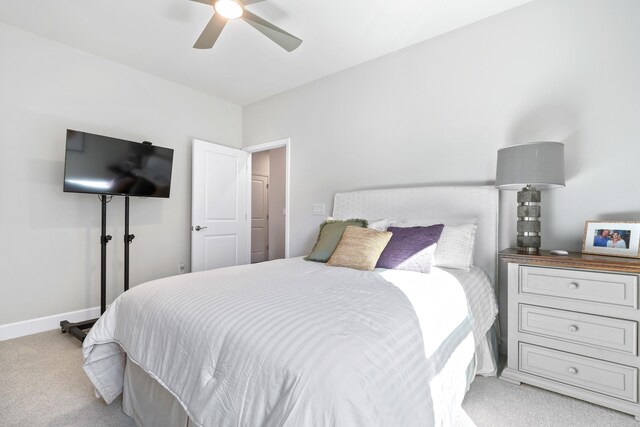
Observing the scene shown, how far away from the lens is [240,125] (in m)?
4.61

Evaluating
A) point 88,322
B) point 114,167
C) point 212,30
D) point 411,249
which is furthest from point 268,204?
point 411,249

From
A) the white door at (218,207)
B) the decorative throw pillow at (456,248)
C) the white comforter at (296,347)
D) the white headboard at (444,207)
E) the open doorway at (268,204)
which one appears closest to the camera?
the white comforter at (296,347)

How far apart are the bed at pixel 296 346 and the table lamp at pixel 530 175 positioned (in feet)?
1.41

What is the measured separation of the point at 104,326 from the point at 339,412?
152 cm

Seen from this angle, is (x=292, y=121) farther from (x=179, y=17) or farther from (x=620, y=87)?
(x=620, y=87)

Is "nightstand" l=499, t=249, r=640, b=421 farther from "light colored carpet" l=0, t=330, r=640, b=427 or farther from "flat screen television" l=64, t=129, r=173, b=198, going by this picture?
"flat screen television" l=64, t=129, r=173, b=198

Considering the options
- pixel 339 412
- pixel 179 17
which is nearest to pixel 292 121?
pixel 179 17

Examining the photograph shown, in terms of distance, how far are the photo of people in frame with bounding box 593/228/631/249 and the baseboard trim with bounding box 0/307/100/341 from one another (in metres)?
4.43

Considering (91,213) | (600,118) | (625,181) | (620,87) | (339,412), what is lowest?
(339,412)

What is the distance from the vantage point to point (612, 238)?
6.20 feet

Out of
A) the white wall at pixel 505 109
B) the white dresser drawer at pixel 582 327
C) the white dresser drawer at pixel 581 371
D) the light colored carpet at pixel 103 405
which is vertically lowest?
the light colored carpet at pixel 103 405

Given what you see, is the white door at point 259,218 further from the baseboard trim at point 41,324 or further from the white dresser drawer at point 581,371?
the white dresser drawer at point 581,371

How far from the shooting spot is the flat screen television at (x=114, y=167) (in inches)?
108

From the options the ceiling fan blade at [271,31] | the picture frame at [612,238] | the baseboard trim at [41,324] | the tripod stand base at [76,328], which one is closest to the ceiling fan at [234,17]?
the ceiling fan blade at [271,31]
